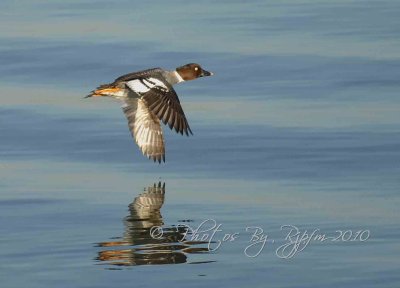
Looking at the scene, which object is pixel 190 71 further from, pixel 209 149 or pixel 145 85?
pixel 209 149

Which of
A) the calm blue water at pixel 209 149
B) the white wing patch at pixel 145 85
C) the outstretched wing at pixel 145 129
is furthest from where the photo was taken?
the white wing patch at pixel 145 85

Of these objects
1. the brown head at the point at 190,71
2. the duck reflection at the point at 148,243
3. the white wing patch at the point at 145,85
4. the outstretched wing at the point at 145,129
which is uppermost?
the brown head at the point at 190,71

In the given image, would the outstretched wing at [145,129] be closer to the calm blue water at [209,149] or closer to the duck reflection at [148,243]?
the calm blue water at [209,149]

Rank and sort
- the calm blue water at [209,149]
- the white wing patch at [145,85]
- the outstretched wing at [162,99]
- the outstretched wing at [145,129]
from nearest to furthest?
the calm blue water at [209,149] → the outstretched wing at [145,129] → the outstretched wing at [162,99] → the white wing patch at [145,85]

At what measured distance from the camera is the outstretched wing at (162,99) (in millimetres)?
12242

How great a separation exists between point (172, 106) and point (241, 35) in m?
4.62

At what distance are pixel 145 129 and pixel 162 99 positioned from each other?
0.30 m

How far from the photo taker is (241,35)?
16.9m

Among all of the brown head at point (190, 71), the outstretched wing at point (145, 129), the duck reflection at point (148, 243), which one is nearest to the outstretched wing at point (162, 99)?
the outstretched wing at point (145, 129)

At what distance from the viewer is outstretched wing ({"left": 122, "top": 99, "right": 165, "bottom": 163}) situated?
11852mm

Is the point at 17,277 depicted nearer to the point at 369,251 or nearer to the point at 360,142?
the point at 369,251

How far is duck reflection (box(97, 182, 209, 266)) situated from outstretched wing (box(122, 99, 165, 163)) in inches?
52.2

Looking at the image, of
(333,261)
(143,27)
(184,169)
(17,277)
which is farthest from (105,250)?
(143,27)

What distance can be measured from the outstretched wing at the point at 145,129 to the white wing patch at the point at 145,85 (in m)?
0.17
